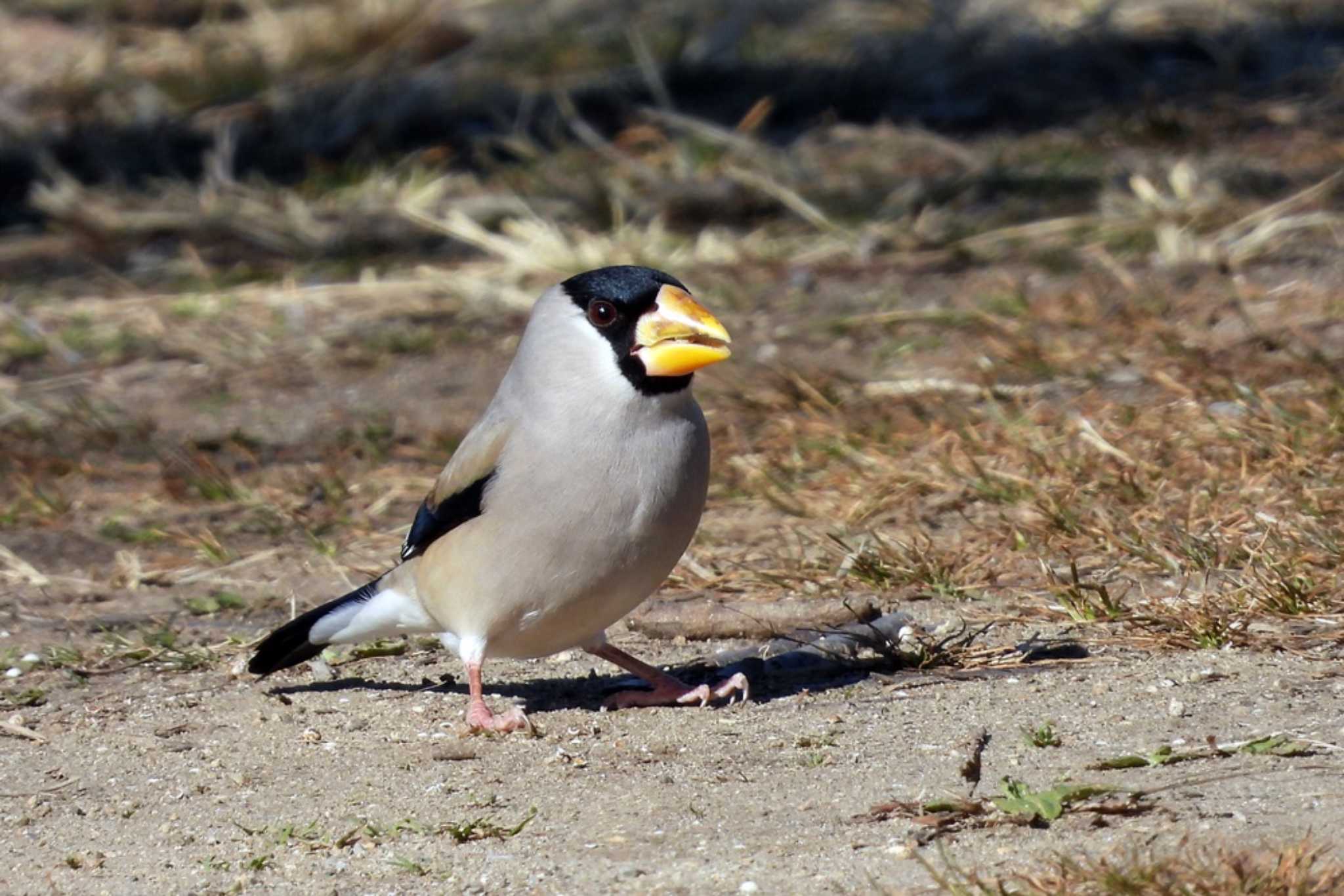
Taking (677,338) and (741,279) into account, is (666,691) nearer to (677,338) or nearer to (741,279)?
(677,338)

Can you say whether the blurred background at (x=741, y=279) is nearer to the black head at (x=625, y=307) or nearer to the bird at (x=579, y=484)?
the bird at (x=579, y=484)

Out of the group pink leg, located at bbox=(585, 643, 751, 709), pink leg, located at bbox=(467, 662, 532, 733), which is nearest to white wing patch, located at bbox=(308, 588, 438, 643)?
pink leg, located at bbox=(467, 662, 532, 733)

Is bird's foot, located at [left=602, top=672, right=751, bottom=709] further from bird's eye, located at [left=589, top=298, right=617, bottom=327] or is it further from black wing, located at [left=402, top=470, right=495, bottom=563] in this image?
bird's eye, located at [left=589, top=298, right=617, bottom=327]

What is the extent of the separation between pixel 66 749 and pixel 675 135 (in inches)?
252

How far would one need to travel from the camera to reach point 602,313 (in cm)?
418

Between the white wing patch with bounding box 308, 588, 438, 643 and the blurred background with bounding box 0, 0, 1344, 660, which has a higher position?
the white wing patch with bounding box 308, 588, 438, 643

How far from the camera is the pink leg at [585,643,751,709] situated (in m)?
4.33

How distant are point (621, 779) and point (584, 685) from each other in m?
0.86

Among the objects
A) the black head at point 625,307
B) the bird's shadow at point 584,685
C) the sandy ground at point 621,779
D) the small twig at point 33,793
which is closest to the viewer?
the sandy ground at point 621,779

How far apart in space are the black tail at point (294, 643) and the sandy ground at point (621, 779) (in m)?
0.08

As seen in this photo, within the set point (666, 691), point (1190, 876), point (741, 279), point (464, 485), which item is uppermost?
point (464, 485)

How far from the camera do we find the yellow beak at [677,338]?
4027 millimetres

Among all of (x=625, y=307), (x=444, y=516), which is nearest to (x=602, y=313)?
(x=625, y=307)

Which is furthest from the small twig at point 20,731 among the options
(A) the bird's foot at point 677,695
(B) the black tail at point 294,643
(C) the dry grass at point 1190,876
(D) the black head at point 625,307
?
(C) the dry grass at point 1190,876
